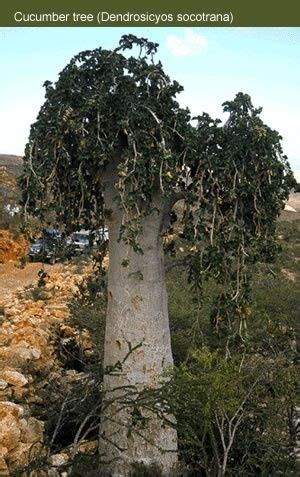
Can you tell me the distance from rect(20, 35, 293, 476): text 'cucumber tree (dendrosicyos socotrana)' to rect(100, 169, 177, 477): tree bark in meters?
0.01

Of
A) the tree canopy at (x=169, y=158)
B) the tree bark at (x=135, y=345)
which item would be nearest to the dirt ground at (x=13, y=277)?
the tree bark at (x=135, y=345)

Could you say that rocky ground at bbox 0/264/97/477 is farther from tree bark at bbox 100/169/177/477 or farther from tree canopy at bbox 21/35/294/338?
tree canopy at bbox 21/35/294/338

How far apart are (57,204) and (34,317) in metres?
5.43

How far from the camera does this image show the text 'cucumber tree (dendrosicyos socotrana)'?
17.3ft

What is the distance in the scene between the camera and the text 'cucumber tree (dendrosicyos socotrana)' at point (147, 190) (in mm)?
5266

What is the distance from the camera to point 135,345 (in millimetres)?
5766

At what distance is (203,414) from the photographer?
5676 millimetres

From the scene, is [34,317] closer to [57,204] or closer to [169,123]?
[57,204]

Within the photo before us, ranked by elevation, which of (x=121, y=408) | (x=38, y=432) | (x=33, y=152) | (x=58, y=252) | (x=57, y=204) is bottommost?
(x=38, y=432)

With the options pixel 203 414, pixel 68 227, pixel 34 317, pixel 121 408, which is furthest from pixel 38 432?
pixel 34 317

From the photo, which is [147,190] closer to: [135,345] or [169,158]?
[169,158]

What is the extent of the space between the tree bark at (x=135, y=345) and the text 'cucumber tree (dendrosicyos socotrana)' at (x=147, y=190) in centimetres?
1

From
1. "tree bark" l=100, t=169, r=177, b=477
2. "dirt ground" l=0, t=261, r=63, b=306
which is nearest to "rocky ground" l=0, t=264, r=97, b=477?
"tree bark" l=100, t=169, r=177, b=477

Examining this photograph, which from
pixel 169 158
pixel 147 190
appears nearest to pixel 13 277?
pixel 147 190
